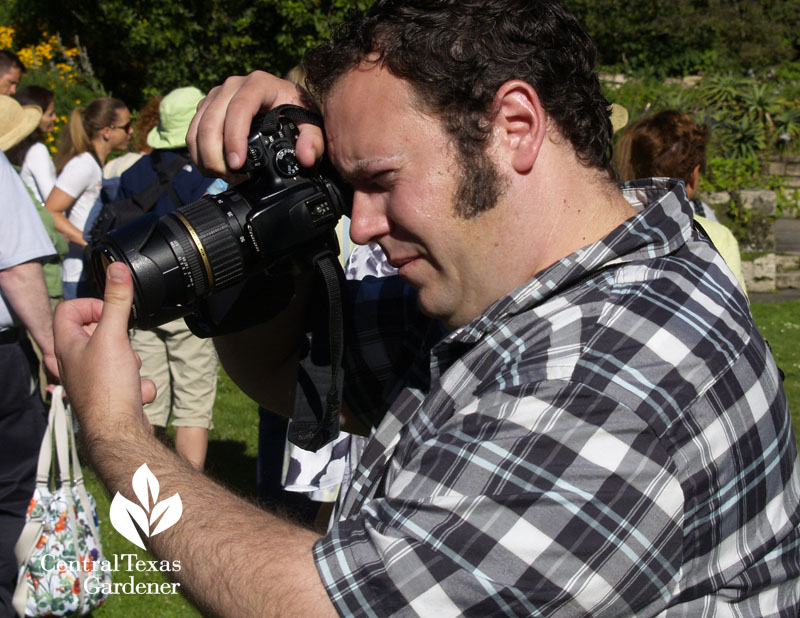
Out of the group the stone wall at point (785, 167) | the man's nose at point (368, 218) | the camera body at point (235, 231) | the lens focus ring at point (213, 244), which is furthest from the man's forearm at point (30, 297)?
the stone wall at point (785, 167)

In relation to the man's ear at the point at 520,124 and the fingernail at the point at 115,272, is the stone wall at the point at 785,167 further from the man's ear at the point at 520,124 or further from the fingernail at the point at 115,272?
the fingernail at the point at 115,272

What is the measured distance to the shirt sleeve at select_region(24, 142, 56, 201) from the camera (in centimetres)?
532

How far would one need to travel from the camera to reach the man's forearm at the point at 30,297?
3291 mm

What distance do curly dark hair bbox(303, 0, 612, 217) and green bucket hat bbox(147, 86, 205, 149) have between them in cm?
313

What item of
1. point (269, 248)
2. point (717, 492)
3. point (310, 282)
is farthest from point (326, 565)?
point (310, 282)

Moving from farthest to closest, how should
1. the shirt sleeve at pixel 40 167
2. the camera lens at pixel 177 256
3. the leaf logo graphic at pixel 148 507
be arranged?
the shirt sleeve at pixel 40 167 → the camera lens at pixel 177 256 → the leaf logo graphic at pixel 148 507

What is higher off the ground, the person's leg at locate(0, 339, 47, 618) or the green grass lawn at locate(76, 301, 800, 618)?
the person's leg at locate(0, 339, 47, 618)

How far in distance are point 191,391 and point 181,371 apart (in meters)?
0.13

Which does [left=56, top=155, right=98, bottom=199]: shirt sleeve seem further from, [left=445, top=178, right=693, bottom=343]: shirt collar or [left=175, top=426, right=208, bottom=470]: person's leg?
[left=445, top=178, right=693, bottom=343]: shirt collar

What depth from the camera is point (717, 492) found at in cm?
113

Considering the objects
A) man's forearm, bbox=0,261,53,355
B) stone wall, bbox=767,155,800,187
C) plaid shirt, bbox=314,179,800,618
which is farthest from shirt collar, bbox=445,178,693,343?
stone wall, bbox=767,155,800,187

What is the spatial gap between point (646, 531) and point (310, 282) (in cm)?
105

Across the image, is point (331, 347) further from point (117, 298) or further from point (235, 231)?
point (117, 298)

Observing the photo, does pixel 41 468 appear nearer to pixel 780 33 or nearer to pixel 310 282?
pixel 310 282
